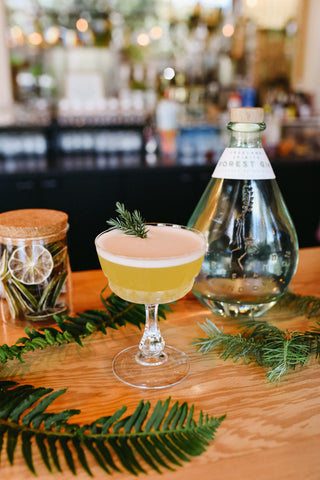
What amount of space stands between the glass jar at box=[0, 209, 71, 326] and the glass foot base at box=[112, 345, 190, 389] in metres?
0.18

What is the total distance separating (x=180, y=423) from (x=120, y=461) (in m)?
0.09

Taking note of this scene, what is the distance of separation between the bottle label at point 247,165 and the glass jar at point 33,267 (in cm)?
31

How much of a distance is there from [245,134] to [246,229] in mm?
170

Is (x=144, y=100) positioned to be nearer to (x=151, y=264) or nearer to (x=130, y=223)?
(x=130, y=223)

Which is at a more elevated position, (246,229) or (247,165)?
(247,165)

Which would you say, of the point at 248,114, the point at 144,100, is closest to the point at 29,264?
the point at 248,114

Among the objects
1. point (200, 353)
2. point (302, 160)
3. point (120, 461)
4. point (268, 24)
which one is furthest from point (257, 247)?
point (268, 24)

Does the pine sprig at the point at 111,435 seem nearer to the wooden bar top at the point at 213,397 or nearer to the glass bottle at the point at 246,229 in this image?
the wooden bar top at the point at 213,397

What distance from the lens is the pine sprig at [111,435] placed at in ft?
1.64

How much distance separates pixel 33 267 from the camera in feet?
2.55

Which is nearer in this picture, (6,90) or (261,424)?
(261,424)

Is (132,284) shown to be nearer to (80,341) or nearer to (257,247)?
(80,341)

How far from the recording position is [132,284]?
2.10 ft

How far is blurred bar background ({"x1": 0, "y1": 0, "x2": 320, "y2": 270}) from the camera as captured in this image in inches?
113
